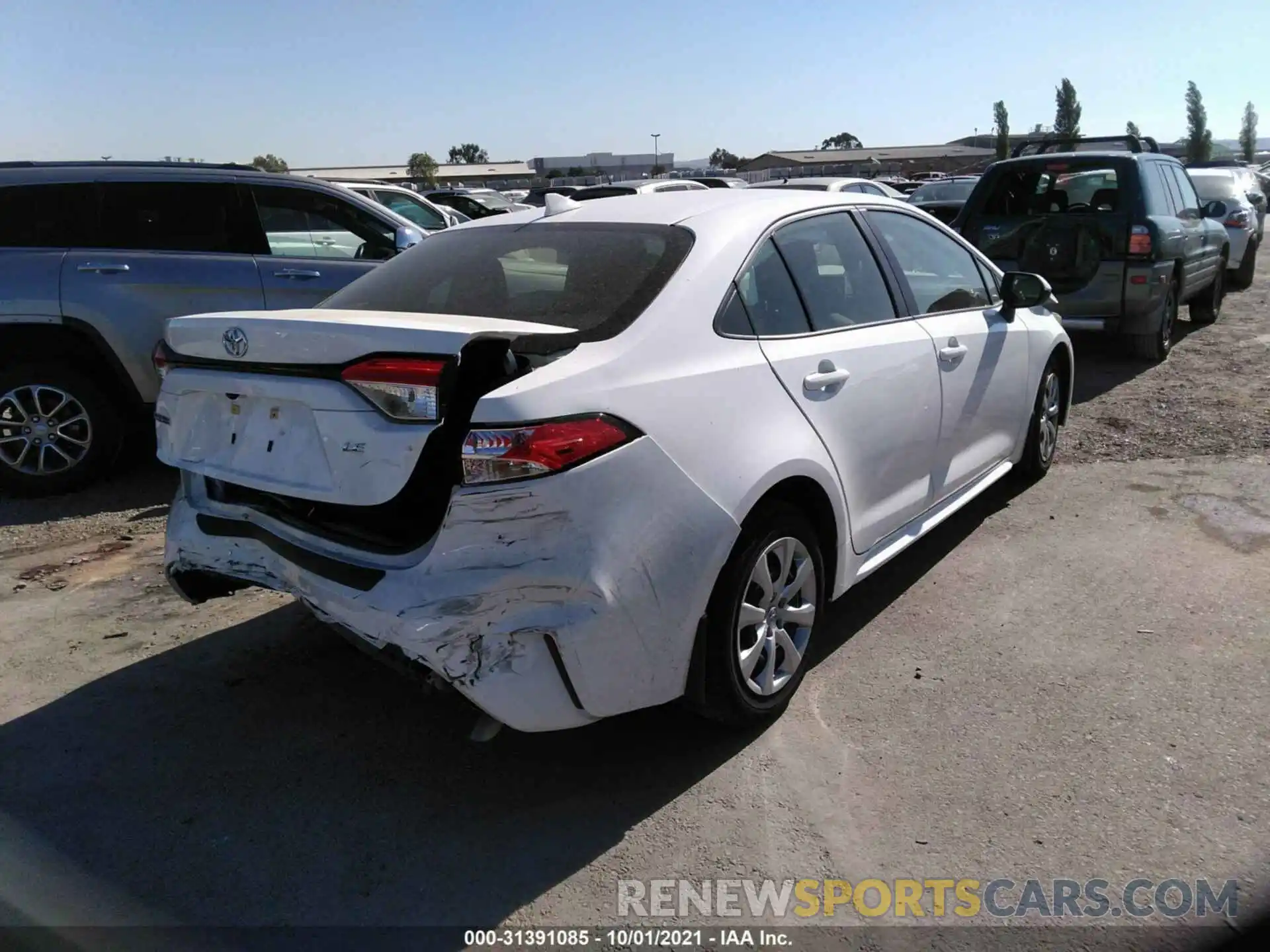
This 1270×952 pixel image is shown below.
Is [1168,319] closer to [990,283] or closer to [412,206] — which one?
[990,283]

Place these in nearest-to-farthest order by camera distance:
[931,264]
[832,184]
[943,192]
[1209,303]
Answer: [931,264]
[1209,303]
[832,184]
[943,192]

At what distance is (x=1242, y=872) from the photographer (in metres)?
2.62

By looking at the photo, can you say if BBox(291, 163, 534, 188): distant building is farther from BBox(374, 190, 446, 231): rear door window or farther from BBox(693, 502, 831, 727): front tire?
BBox(693, 502, 831, 727): front tire

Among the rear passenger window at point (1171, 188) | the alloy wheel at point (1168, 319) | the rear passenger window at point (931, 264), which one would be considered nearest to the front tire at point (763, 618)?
the rear passenger window at point (931, 264)

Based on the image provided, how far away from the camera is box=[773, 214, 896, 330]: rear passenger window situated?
146 inches

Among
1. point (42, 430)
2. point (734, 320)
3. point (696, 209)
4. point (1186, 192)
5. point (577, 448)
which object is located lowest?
point (42, 430)

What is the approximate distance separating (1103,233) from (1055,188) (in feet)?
3.33

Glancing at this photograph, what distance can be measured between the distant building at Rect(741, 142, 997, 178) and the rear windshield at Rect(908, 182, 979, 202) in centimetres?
3285

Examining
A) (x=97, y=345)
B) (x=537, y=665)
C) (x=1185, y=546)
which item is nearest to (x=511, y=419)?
(x=537, y=665)

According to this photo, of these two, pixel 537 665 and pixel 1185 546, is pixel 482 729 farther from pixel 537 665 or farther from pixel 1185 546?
pixel 1185 546

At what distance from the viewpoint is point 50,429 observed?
19.4 feet

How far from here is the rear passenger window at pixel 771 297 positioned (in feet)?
11.1

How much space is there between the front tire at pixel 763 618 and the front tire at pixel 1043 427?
2619 mm

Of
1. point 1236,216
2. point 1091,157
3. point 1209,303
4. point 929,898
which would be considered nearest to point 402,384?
point 929,898
